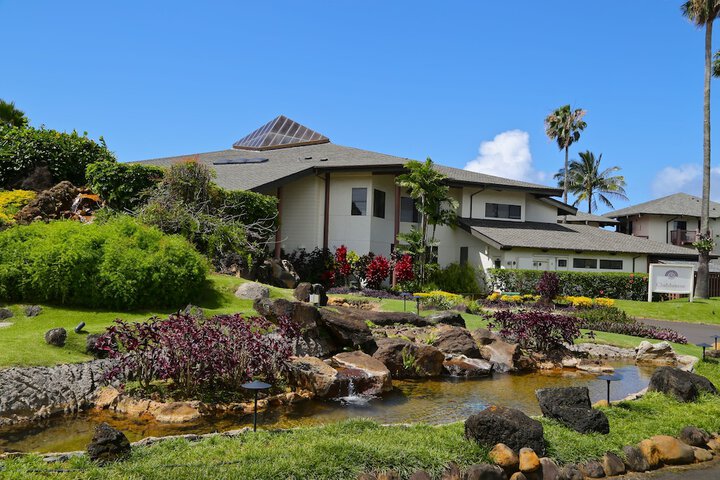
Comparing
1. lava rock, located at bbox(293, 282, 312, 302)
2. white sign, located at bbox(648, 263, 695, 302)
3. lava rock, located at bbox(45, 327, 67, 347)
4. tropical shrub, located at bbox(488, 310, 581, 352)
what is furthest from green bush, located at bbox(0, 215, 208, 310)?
white sign, located at bbox(648, 263, 695, 302)

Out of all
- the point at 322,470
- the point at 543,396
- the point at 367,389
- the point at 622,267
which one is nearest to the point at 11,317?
the point at 367,389

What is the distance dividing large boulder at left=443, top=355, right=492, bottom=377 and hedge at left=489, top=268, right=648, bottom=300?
16.3 m

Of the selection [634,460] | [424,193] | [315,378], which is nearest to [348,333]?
[315,378]

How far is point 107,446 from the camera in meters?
5.36

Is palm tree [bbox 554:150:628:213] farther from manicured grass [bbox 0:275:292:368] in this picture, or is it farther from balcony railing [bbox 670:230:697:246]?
manicured grass [bbox 0:275:292:368]

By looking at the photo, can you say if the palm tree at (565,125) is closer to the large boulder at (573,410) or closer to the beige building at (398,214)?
the beige building at (398,214)

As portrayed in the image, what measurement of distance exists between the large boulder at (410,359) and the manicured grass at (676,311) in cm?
1598

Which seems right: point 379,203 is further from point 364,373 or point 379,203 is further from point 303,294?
point 364,373

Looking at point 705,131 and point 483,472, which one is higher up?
point 705,131

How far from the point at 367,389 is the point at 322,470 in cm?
499

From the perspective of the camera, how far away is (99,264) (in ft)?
41.2

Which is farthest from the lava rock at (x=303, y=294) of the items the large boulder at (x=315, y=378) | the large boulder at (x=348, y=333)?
the large boulder at (x=315, y=378)

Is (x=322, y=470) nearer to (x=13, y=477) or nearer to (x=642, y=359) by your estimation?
(x=13, y=477)

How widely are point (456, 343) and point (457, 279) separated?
16382 mm
